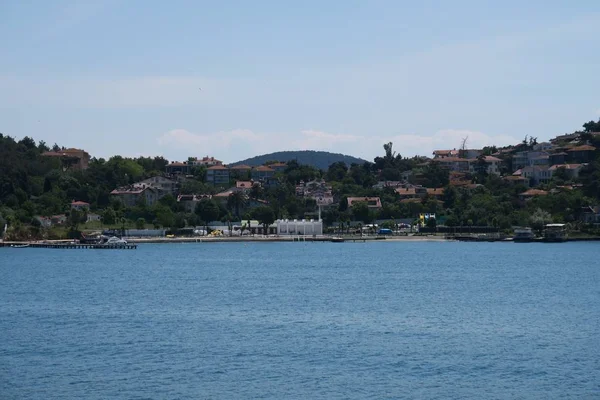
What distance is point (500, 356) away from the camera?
Result: 28.9m

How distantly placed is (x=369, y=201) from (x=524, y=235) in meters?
27.0

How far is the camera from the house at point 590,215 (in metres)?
112

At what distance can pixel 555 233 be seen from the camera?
107438 mm

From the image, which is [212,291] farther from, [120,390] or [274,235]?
[274,235]

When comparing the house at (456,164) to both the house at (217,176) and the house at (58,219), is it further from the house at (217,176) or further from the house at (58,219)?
the house at (58,219)

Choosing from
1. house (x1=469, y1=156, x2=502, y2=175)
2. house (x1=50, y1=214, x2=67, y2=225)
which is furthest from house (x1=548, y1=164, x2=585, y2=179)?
house (x1=50, y1=214, x2=67, y2=225)

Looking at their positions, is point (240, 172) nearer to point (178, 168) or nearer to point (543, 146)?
point (178, 168)

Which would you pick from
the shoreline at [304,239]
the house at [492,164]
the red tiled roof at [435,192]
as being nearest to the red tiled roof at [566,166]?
the house at [492,164]

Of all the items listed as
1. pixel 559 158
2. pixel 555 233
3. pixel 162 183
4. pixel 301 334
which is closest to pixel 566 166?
pixel 559 158

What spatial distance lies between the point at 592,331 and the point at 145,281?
2849 cm

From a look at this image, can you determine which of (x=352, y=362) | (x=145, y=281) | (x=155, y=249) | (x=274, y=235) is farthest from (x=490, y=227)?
(x=352, y=362)

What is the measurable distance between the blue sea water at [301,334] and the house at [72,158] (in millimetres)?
86695

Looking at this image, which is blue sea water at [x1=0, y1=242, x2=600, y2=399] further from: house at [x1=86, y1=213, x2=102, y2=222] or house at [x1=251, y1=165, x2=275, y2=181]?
house at [x1=251, y1=165, x2=275, y2=181]

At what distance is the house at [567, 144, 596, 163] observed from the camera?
141250 mm
